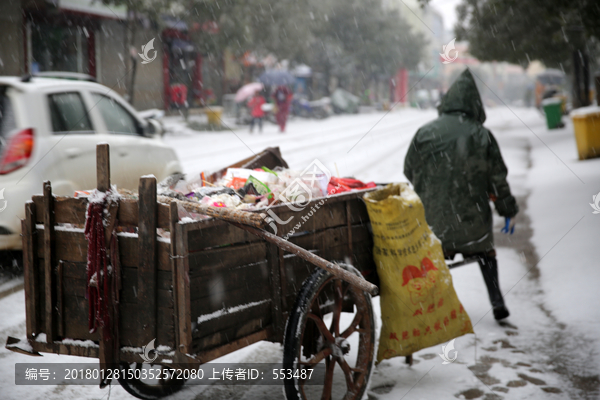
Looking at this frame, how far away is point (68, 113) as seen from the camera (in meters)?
5.86

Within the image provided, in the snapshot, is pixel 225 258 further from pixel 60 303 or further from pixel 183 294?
pixel 60 303

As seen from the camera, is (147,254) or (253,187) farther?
(253,187)

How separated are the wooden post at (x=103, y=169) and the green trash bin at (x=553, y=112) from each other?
2221 cm

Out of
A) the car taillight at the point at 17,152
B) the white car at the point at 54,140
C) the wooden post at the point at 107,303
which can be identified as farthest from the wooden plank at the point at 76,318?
the car taillight at the point at 17,152

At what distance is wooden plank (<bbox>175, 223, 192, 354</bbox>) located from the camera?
8.00 ft

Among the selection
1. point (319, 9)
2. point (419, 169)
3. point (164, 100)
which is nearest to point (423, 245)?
point (419, 169)

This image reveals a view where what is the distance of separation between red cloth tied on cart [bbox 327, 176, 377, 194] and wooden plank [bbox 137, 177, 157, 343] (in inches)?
59.9

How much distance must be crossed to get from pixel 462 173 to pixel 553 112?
64.9ft

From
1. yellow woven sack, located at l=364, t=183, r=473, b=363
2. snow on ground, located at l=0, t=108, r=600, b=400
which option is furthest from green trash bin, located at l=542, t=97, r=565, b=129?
yellow woven sack, located at l=364, t=183, r=473, b=363

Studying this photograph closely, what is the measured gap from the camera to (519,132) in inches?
979

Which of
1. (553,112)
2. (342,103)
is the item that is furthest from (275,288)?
(342,103)

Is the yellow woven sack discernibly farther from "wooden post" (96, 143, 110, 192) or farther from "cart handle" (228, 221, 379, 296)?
"wooden post" (96, 143, 110, 192)

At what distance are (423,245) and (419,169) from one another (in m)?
1.19

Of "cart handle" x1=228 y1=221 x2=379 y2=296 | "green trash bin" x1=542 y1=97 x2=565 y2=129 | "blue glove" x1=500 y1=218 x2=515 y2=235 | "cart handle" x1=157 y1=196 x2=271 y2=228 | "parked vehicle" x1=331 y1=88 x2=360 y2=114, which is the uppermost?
"parked vehicle" x1=331 y1=88 x2=360 y2=114
